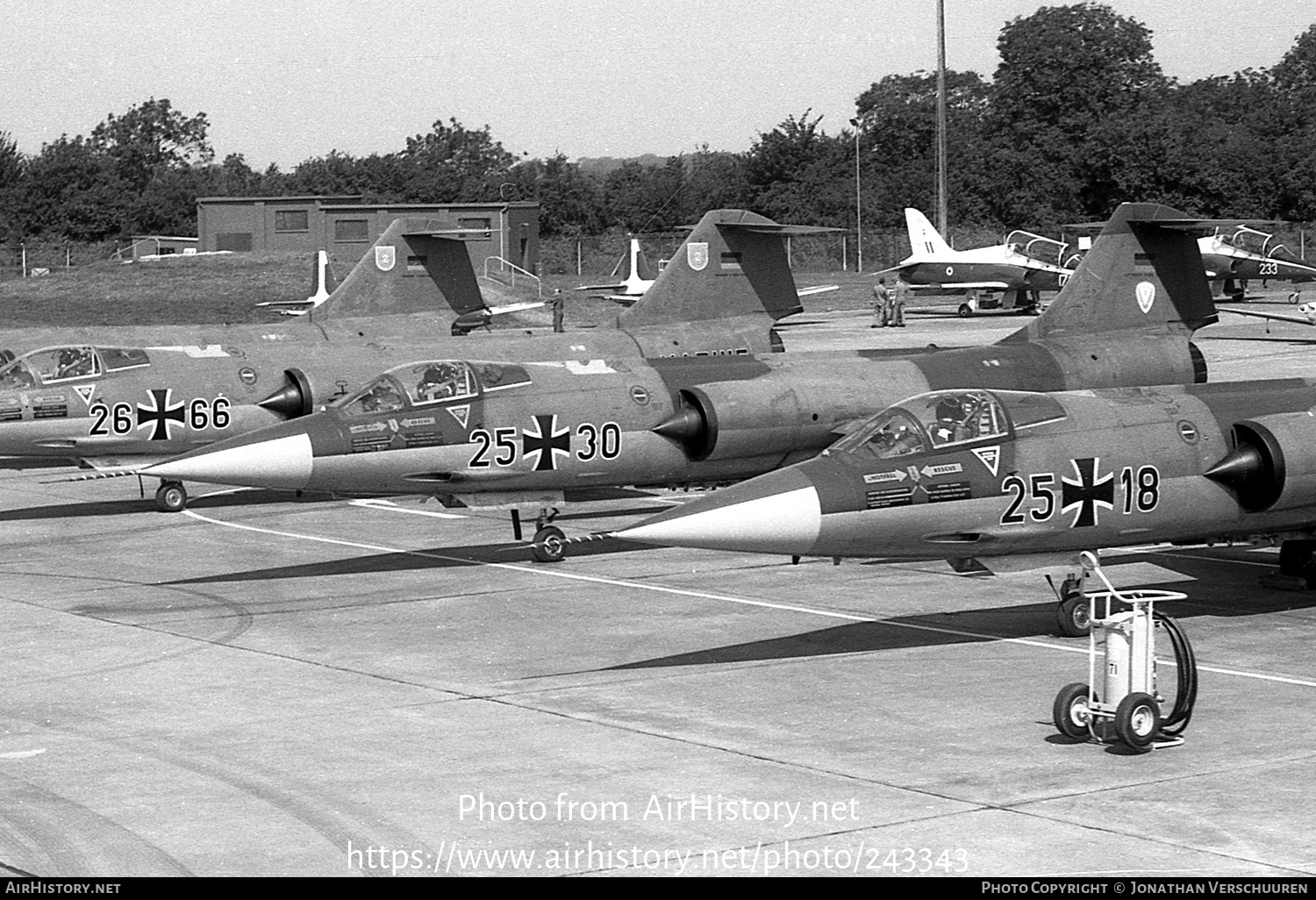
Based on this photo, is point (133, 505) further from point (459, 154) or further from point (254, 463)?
point (459, 154)

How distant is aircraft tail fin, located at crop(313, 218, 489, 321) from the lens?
31.0m

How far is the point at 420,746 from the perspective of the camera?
39.3 ft

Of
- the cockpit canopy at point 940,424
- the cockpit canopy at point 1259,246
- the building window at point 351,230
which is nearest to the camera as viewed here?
the cockpit canopy at point 940,424

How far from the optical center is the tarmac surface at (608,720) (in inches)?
380

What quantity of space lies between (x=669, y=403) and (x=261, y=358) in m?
8.08

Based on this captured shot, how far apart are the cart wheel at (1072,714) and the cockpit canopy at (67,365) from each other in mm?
16720

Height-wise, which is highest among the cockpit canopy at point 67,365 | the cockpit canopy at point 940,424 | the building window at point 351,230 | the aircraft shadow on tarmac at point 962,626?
the building window at point 351,230

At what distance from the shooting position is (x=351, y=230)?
7938cm

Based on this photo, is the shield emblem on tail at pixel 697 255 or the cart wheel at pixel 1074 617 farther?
the shield emblem on tail at pixel 697 255

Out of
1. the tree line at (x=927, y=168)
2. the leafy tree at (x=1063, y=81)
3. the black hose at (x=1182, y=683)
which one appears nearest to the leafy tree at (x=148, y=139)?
the tree line at (x=927, y=168)

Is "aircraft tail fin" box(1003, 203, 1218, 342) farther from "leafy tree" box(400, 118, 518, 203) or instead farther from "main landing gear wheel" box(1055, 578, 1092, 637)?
"leafy tree" box(400, 118, 518, 203)

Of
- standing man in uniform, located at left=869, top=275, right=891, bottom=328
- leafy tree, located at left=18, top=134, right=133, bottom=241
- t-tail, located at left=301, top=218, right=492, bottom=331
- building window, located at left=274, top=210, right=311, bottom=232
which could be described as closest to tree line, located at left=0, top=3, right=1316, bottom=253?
leafy tree, located at left=18, top=134, right=133, bottom=241

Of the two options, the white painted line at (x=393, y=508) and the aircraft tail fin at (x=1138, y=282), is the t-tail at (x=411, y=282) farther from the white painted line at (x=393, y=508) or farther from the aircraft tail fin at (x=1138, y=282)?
the aircraft tail fin at (x=1138, y=282)

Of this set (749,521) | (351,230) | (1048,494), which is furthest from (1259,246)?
(749,521)
